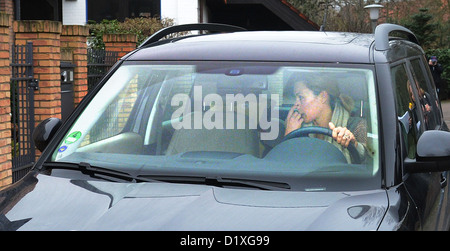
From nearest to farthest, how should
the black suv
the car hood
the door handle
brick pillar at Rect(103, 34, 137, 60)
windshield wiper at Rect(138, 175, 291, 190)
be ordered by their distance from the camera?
1. the car hood
2. the black suv
3. windshield wiper at Rect(138, 175, 291, 190)
4. the door handle
5. brick pillar at Rect(103, 34, 137, 60)

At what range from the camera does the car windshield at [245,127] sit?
10.2 ft

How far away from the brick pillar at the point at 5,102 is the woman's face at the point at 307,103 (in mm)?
4568

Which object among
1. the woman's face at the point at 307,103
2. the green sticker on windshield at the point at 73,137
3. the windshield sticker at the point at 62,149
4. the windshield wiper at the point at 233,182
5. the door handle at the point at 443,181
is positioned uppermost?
the woman's face at the point at 307,103

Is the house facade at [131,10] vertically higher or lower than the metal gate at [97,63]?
higher

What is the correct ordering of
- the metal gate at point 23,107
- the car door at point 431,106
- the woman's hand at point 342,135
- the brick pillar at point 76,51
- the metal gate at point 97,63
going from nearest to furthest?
Answer: the woman's hand at point 342,135
the car door at point 431,106
the metal gate at point 23,107
the brick pillar at point 76,51
the metal gate at point 97,63

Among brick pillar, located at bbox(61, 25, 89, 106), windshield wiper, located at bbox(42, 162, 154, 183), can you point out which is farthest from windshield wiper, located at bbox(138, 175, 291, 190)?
brick pillar, located at bbox(61, 25, 89, 106)

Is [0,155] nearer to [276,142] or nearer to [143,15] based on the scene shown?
[276,142]

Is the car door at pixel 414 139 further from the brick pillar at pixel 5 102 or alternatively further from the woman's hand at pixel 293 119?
the brick pillar at pixel 5 102

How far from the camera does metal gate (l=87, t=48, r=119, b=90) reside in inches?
423

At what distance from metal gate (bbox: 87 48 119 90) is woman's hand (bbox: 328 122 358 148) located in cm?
756

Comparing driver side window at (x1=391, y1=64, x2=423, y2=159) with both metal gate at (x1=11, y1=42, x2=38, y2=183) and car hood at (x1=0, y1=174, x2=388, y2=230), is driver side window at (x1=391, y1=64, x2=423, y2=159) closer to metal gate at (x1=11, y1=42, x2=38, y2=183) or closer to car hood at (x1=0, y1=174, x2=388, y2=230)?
car hood at (x1=0, y1=174, x2=388, y2=230)

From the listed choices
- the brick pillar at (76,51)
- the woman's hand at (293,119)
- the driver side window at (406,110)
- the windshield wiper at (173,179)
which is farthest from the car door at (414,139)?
the brick pillar at (76,51)

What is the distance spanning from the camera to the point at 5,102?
7.42m

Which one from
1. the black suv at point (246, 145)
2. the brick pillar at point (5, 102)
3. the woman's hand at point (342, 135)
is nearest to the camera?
the black suv at point (246, 145)
